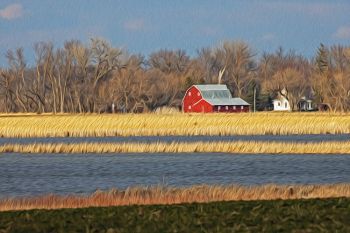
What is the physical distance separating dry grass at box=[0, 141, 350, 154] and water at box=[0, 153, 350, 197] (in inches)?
11.9

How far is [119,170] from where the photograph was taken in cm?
3578

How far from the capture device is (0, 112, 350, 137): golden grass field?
59406mm

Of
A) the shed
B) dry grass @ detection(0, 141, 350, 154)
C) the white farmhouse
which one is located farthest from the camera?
the white farmhouse

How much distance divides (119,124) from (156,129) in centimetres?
304

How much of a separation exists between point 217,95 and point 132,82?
13473mm

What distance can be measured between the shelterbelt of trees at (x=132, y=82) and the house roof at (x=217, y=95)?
8.45m

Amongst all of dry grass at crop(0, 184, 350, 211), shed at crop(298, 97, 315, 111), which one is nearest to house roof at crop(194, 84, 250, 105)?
shed at crop(298, 97, 315, 111)

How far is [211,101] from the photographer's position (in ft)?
332

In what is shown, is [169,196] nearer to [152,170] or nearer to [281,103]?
[152,170]

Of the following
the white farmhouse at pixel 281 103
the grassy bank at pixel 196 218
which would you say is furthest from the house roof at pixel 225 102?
the grassy bank at pixel 196 218

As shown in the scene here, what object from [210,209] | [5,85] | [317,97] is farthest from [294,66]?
[210,209]

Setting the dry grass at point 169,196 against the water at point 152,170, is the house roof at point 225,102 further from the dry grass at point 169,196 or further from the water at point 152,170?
the dry grass at point 169,196

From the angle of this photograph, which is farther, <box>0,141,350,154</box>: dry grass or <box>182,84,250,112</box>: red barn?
<box>182,84,250,112</box>: red barn

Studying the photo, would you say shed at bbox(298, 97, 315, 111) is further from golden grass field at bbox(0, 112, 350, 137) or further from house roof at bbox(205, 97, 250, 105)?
golden grass field at bbox(0, 112, 350, 137)
